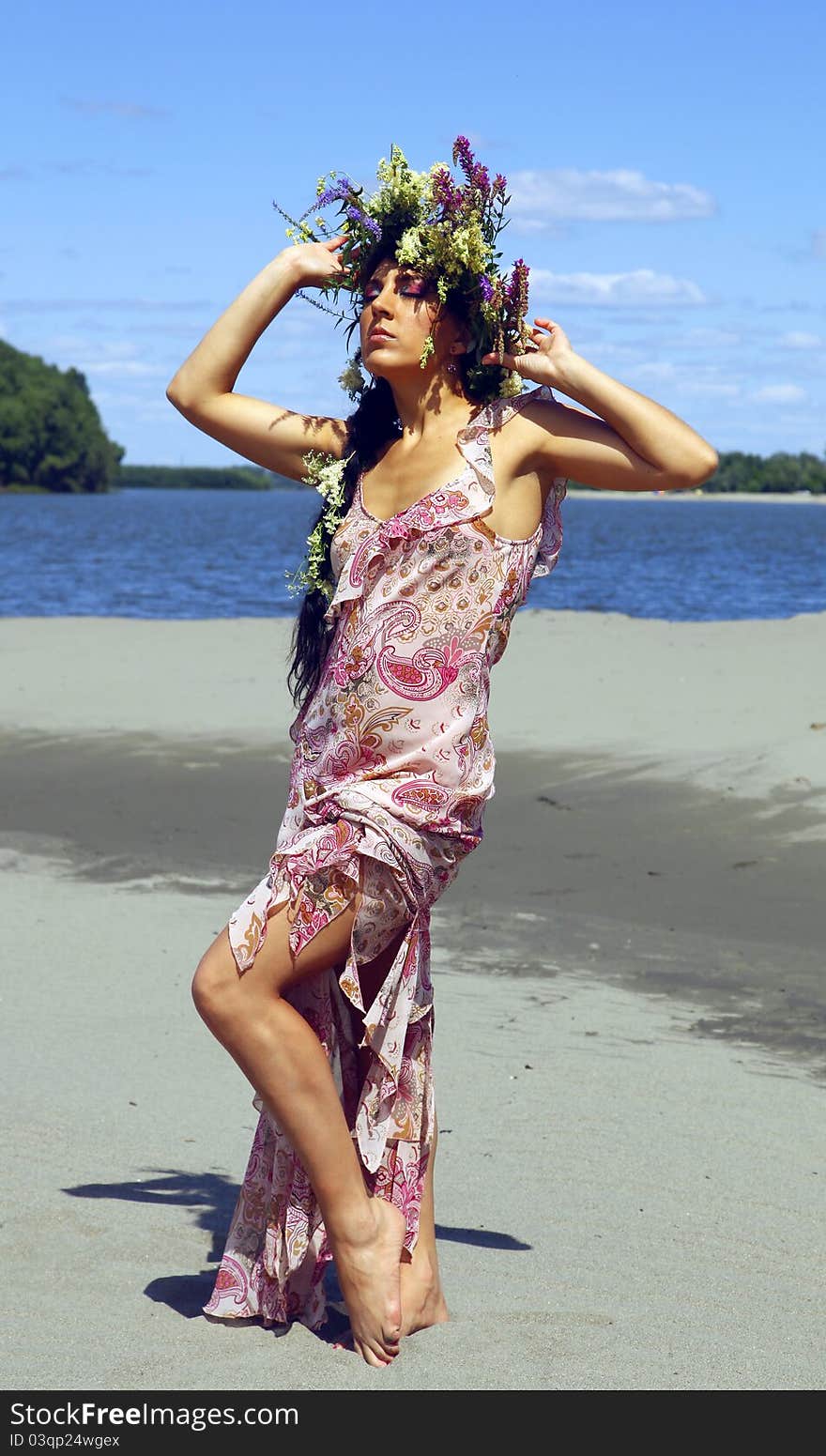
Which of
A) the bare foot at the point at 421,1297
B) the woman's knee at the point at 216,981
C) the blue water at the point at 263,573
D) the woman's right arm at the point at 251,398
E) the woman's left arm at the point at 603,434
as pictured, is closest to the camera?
the woman's knee at the point at 216,981

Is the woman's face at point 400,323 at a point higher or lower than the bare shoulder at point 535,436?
higher

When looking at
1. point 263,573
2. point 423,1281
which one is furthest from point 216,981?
point 263,573

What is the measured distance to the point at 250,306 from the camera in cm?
405

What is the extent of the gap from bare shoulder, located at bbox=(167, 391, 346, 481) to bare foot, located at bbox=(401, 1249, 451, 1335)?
1812 mm

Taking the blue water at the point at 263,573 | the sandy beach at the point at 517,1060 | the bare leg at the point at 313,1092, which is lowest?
the sandy beach at the point at 517,1060

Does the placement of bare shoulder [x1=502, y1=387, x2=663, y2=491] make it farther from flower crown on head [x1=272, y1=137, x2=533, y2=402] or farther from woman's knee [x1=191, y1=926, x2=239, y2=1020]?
woman's knee [x1=191, y1=926, x2=239, y2=1020]

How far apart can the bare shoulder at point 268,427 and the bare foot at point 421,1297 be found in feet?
5.94

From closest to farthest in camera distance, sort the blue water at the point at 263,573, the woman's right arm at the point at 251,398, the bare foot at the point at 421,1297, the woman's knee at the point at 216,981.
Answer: the woman's knee at the point at 216,981
the bare foot at the point at 421,1297
the woman's right arm at the point at 251,398
the blue water at the point at 263,573

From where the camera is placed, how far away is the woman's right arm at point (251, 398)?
4.04m

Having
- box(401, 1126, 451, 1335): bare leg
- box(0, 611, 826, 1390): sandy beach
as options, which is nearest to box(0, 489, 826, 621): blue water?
box(0, 611, 826, 1390): sandy beach

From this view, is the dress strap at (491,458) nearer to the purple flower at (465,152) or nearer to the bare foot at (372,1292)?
the purple flower at (465,152)

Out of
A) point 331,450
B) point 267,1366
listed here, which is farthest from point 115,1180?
point 331,450

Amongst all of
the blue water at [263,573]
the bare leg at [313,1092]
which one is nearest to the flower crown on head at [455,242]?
the bare leg at [313,1092]
